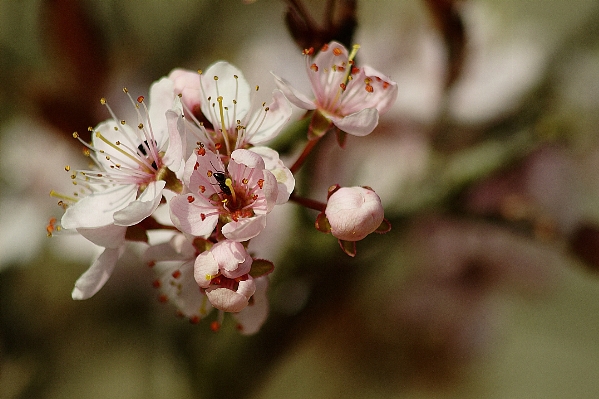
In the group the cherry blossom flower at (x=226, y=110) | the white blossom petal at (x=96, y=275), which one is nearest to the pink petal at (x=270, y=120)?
the cherry blossom flower at (x=226, y=110)

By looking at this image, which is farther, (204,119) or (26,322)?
(26,322)

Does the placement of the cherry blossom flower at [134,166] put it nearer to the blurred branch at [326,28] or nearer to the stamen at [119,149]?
the stamen at [119,149]

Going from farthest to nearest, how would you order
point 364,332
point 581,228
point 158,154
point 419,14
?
point 364,332 → point 419,14 → point 581,228 → point 158,154

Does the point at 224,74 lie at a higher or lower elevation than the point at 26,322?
higher

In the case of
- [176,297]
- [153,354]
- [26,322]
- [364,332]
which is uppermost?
[176,297]

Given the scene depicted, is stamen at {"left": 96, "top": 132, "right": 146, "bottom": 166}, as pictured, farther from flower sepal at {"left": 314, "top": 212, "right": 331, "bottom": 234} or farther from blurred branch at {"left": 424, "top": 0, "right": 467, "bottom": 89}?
blurred branch at {"left": 424, "top": 0, "right": 467, "bottom": 89}

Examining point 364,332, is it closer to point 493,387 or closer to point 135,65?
point 493,387

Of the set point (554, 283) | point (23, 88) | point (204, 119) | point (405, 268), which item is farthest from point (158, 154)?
point (554, 283)
